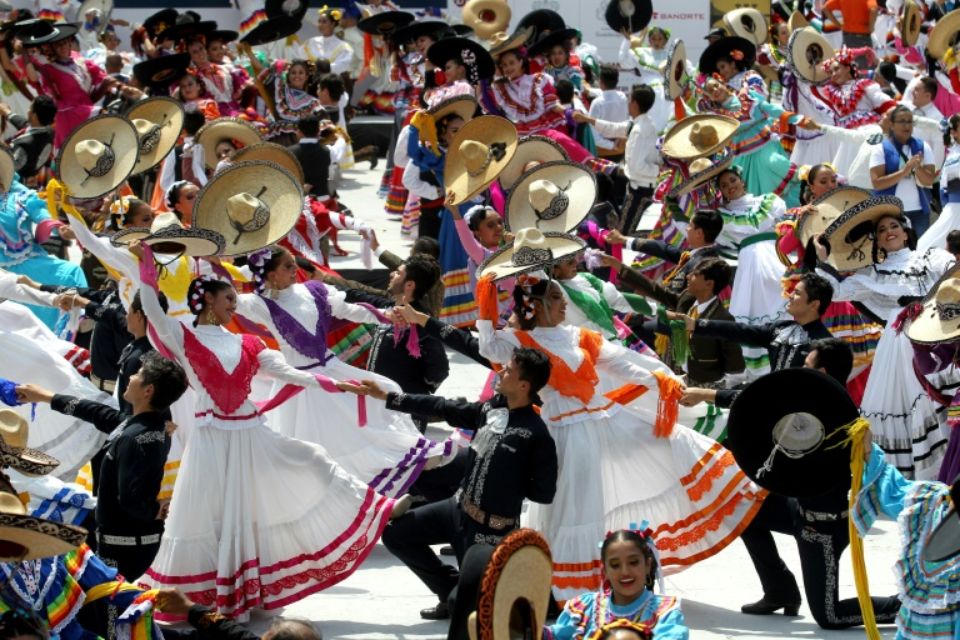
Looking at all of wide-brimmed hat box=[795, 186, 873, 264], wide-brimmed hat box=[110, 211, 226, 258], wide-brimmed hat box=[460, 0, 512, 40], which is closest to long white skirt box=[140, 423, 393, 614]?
wide-brimmed hat box=[110, 211, 226, 258]

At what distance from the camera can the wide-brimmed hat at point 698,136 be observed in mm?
11141

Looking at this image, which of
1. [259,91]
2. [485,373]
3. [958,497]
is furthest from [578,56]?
[958,497]

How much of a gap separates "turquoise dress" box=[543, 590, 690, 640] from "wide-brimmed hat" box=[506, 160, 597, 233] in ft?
12.5

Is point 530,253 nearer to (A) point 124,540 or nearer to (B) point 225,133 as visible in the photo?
(A) point 124,540

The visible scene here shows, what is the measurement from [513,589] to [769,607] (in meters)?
2.61

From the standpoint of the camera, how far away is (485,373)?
11.3 m

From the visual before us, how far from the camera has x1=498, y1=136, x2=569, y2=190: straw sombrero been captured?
35.3 feet

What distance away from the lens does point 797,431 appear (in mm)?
5871

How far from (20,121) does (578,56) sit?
5038 mm

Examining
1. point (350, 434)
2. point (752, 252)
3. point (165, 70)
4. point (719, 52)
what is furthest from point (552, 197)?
point (165, 70)

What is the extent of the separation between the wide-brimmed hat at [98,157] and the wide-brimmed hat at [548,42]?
5761mm

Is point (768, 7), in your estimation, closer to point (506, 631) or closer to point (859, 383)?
point (859, 383)

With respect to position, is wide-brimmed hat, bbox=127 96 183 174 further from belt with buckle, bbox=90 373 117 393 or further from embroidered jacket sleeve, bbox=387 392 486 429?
embroidered jacket sleeve, bbox=387 392 486 429

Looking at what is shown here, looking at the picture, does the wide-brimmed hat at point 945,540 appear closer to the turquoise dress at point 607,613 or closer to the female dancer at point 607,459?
the turquoise dress at point 607,613
